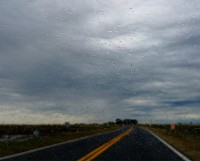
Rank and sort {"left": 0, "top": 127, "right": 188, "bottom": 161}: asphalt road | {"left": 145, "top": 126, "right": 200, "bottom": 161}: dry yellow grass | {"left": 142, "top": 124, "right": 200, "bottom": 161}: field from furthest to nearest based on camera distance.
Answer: {"left": 142, "top": 124, "right": 200, "bottom": 161}: field < {"left": 145, "top": 126, "right": 200, "bottom": 161}: dry yellow grass < {"left": 0, "top": 127, "right": 188, "bottom": 161}: asphalt road

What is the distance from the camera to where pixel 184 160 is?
48.8 feet

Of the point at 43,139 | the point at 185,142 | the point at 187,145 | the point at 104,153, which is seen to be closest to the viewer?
the point at 104,153

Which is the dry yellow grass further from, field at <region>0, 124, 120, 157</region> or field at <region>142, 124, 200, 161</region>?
field at <region>0, 124, 120, 157</region>

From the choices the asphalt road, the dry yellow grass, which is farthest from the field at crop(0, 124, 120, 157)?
the dry yellow grass

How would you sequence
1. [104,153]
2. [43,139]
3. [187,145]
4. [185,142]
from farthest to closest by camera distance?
[43,139]
[185,142]
[187,145]
[104,153]

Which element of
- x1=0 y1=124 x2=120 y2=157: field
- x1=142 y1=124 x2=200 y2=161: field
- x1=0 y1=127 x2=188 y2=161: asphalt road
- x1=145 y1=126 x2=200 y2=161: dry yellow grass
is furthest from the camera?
x1=0 y1=124 x2=120 y2=157: field

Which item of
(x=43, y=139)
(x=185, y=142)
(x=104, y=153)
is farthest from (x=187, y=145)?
(x=43, y=139)

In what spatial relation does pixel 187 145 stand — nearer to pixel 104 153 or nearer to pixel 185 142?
pixel 185 142

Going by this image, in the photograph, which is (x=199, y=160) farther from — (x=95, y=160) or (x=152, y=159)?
(x=95, y=160)

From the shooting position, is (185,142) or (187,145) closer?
(187,145)

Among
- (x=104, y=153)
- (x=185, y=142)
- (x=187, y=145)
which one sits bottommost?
(x=104, y=153)

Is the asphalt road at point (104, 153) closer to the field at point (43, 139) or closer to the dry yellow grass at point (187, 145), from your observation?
the dry yellow grass at point (187, 145)

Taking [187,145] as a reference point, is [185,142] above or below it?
above

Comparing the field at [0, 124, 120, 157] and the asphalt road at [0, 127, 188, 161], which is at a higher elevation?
the field at [0, 124, 120, 157]
